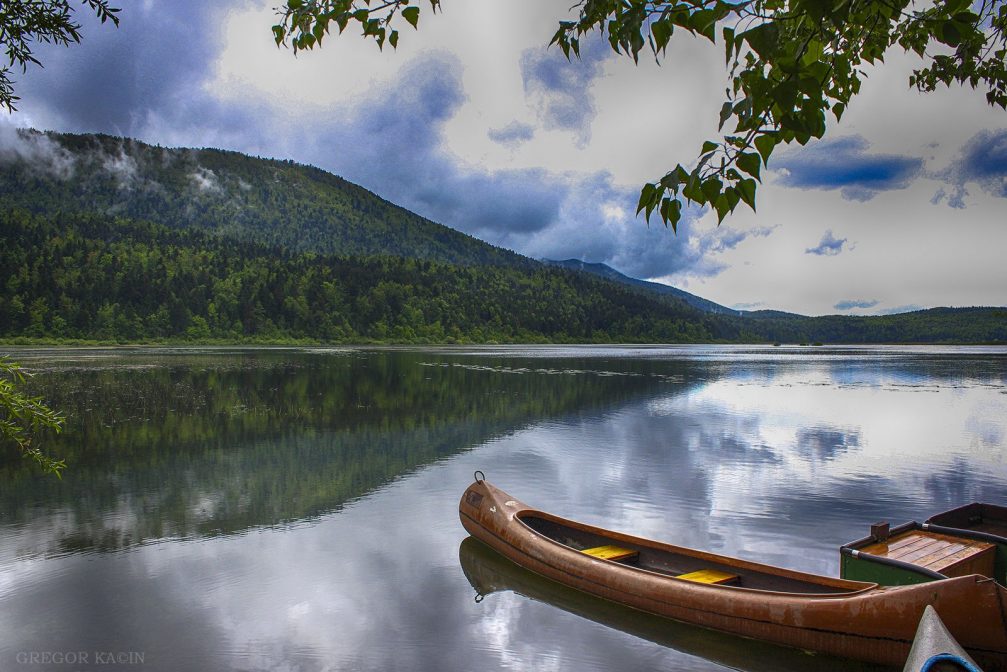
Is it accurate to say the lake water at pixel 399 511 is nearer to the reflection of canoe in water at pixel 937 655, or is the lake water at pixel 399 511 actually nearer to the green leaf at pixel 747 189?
the reflection of canoe in water at pixel 937 655

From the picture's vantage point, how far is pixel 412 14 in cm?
473

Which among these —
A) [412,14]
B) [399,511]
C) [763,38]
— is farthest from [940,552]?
[399,511]

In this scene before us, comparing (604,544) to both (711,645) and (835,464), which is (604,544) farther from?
(835,464)

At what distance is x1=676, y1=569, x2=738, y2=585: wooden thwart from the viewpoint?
1093cm

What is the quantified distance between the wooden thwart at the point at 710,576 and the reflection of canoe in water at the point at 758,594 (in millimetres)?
17

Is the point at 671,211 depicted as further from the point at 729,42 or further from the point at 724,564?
the point at 724,564

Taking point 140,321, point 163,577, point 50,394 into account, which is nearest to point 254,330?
point 140,321

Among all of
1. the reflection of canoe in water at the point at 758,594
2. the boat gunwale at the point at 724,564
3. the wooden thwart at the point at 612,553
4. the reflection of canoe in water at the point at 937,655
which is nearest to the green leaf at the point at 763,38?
the reflection of canoe in water at the point at 937,655

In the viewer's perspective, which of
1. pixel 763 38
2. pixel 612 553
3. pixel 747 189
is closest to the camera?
pixel 763 38

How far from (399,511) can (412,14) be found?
1520 cm

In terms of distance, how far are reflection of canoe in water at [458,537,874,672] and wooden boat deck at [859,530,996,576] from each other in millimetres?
2150

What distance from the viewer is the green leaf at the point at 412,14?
4711 mm

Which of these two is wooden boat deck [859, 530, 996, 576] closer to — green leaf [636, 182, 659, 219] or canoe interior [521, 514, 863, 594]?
canoe interior [521, 514, 863, 594]

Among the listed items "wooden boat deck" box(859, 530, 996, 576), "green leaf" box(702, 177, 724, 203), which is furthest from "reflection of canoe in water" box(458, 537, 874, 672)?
"green leaf" box(702, 177, 724, 203)
